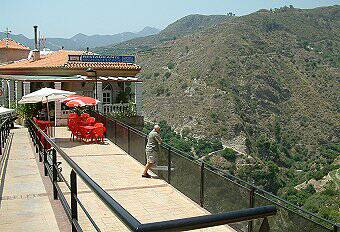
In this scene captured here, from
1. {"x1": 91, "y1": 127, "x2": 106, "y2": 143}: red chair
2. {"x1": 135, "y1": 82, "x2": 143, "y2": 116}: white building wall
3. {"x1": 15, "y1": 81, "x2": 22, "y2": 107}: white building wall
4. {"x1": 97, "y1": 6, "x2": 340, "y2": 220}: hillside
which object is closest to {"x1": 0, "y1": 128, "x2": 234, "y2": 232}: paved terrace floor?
{"x1": 91, "y1": 127, "x2": 106, "y2": 143}: red chair

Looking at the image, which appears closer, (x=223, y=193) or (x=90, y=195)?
(x=223, y=193)

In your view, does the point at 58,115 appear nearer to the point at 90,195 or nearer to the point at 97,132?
the point at 97,132

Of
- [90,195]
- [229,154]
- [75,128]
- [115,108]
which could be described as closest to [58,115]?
[115,108]

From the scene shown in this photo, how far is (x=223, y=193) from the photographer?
838 centimetres

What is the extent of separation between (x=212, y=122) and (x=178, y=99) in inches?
651

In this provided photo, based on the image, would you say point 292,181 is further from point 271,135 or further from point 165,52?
point 165,52

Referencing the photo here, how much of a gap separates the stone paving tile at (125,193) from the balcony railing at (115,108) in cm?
968

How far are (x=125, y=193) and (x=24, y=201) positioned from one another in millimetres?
3884

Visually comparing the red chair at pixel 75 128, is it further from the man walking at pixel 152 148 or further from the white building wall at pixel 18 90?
the white building wall at pixel 18 90

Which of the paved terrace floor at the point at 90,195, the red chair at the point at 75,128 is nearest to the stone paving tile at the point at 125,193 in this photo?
the paved terrace floor at the point at 90,195

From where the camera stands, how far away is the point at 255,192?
25.1 ft

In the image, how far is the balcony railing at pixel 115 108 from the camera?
84.1ft

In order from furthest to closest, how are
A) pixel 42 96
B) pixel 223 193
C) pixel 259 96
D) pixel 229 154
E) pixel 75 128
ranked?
pixel 259 96 < pixel 229 154 < pixel 75 128 < pixel 42 96 < pixel 223 193

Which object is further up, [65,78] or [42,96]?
[65,78]
